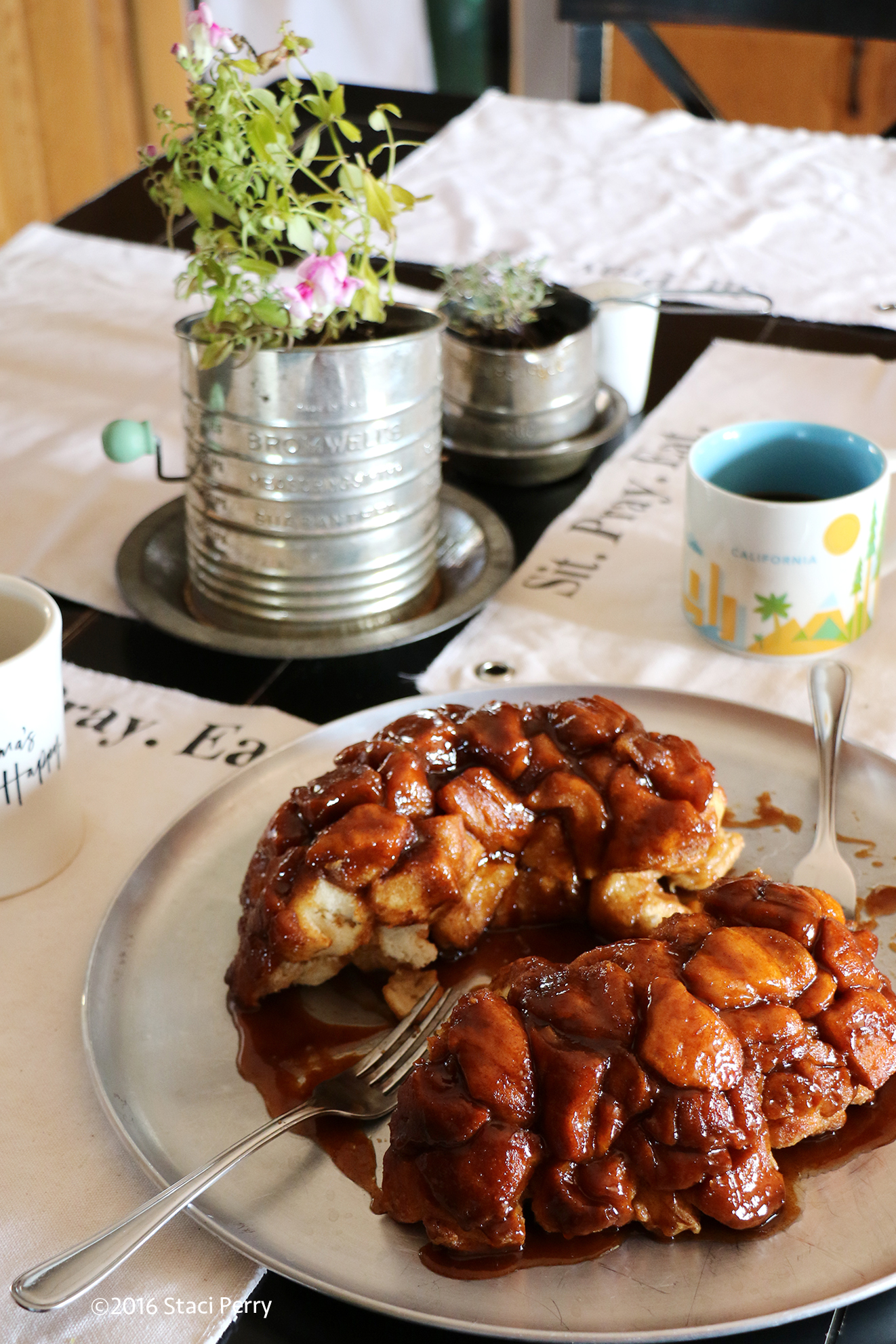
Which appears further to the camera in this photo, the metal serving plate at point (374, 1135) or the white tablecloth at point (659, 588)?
the white tablecloth at point (659, 588)

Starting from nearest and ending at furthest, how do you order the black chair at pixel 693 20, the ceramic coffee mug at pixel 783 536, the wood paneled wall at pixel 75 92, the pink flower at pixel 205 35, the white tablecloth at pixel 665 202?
1. the pink flower at pixel 205 35
2. the ceramic coffee mug at pixel 783 536
3. the white tablecloth at pixel 665 202
4. the black chair at pixel 693 20
5. the wood paneled wall at pixel 75 92

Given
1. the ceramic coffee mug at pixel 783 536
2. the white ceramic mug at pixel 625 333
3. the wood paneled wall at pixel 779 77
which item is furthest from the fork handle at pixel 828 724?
the wood paneled wall at pixel 779 77

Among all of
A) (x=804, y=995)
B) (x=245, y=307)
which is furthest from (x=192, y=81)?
(x=804, y=995)

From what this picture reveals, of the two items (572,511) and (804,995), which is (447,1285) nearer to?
(804,995)

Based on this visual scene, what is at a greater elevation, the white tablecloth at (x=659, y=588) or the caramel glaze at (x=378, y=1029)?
the caramel glaze at (x=378, y=1029)

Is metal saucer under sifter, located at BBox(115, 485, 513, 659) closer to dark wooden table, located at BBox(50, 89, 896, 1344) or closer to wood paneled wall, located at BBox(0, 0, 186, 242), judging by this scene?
dark wooden table, located at BBox(50, 89, 896, 1344)

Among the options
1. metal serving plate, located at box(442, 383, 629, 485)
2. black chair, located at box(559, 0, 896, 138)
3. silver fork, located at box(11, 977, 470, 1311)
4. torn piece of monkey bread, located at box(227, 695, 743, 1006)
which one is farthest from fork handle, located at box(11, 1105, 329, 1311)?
black chair, located at box(559, 0, 896, 138)

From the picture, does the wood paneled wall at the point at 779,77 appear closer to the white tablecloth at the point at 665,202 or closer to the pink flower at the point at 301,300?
the white tablecloth at the point at 665,202
